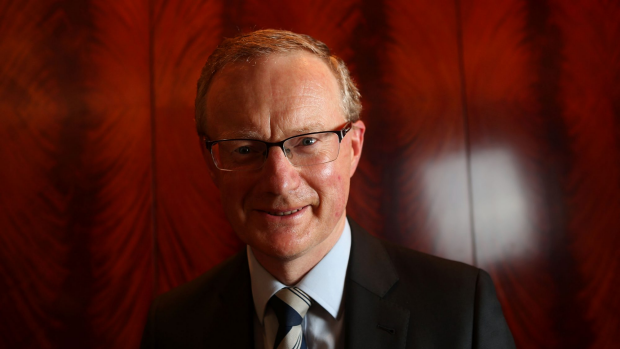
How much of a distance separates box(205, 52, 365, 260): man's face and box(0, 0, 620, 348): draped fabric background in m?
0.69

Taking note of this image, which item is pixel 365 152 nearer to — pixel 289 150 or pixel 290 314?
pixel 289 150

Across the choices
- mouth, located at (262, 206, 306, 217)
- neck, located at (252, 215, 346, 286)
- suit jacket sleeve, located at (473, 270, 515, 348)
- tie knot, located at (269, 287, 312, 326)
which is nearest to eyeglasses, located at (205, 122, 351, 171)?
mouth, located at (262, 206, 306, 217)

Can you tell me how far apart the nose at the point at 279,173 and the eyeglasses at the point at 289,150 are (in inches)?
0.7

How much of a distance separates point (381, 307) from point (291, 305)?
0.25 metres

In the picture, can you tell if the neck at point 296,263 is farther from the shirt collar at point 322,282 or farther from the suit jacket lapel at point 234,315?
the suit jacket lapel at point 234,315

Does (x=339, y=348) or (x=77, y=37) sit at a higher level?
(x=77, y=37)

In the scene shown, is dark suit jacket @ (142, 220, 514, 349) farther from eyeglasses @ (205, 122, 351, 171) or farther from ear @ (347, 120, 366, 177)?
eyeglasses @ (205, 122, 351, 171)

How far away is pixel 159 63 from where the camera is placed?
1859 mm

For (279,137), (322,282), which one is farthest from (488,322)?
(279,137)

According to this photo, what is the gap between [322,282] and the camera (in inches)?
47.5

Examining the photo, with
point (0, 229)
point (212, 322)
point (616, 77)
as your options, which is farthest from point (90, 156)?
point (616, 77)

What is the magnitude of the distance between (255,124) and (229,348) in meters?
0.64

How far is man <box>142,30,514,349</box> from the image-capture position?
112cm

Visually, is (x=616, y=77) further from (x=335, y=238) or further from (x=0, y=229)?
(x=0, y=229)
